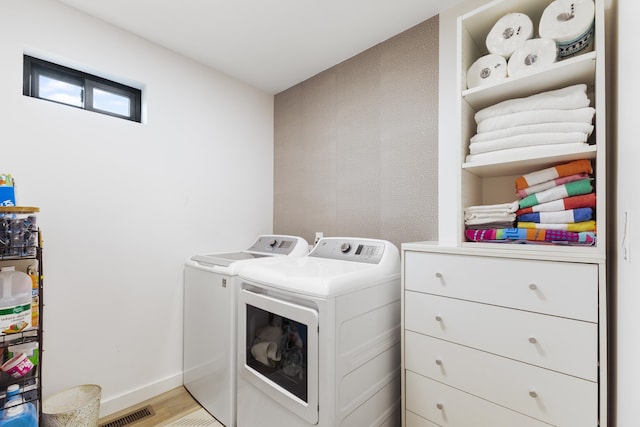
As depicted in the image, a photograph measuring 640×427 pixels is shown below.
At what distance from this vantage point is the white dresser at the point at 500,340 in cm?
105

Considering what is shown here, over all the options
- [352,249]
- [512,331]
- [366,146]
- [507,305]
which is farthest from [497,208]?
[366,146]

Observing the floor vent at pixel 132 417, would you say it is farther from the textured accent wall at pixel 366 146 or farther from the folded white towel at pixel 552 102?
the folded white towel at pixel 552 102

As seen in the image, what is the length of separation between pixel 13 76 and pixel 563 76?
2.70 m

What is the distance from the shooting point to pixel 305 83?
2.69m

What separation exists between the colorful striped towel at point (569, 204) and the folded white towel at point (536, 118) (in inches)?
11.7

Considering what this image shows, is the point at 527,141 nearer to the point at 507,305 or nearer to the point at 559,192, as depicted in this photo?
the point at 559,192

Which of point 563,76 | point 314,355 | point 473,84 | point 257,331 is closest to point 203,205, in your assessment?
point 257,331

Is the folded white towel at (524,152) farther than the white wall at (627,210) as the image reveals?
Yes

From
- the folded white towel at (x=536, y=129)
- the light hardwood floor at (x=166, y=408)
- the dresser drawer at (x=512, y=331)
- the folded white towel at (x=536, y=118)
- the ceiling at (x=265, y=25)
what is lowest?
the light hardwood floor at (x=166, y=408)

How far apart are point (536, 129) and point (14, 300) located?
2.40 m

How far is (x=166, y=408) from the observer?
1942mm

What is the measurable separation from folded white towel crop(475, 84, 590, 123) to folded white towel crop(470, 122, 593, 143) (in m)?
0.08

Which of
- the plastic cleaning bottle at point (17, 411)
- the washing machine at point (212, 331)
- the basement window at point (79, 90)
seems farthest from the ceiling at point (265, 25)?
the plastic cleaning bottle at point (17, 411)

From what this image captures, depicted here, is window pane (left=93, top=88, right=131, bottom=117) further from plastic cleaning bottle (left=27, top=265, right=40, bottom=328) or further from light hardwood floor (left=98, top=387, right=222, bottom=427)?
light hardwood floor (left=98, top=387, right=222, bottom=427)
